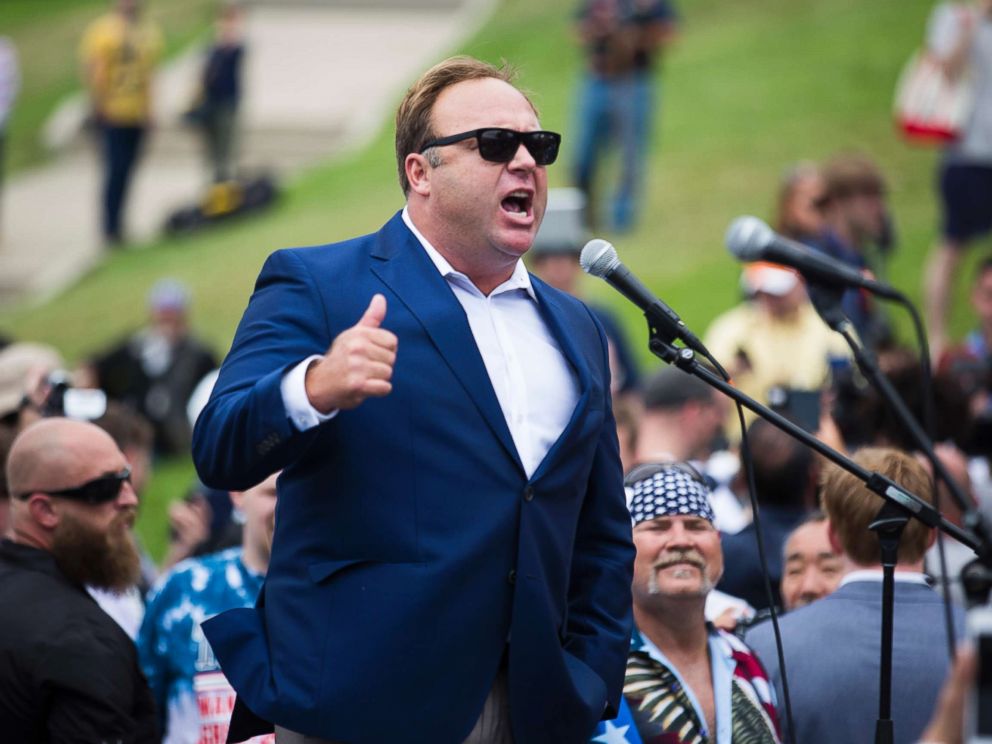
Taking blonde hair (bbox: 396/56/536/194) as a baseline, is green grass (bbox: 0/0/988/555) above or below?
below

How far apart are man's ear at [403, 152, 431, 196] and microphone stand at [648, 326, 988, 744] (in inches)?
22.4

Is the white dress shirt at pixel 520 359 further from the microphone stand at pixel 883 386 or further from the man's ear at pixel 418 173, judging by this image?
the microphone stand at pixel 883 386

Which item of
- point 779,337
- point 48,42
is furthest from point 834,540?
point 48,42

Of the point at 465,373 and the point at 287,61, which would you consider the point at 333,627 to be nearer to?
the point at 465,373

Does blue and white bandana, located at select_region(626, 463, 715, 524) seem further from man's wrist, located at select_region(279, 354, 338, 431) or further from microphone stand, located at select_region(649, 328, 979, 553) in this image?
man's wrist, located at select_region(279, 354, 338, 431)

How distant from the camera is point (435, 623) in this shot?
3.33 metres

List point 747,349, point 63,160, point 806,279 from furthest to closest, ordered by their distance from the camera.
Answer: point 63,160
point 747,349
point 806,279

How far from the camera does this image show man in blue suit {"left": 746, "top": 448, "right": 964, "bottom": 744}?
13.9 ft

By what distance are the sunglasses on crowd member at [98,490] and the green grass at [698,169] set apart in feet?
24.7

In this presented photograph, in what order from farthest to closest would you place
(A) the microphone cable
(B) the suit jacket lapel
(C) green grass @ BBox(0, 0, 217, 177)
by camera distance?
(C) green grass @ BBox(0, 0, 217, 177) < (A) the microphone cable < (B) the suit jacket lapel

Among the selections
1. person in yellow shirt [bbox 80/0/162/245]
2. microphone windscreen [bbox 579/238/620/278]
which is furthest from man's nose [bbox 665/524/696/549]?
person in yellow shirt [bbox 80/0/162/245]

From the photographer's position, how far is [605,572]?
12.1 ft

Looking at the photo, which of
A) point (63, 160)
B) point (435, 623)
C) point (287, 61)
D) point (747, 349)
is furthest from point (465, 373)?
point (287, 61)

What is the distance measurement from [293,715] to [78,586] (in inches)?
55.7
